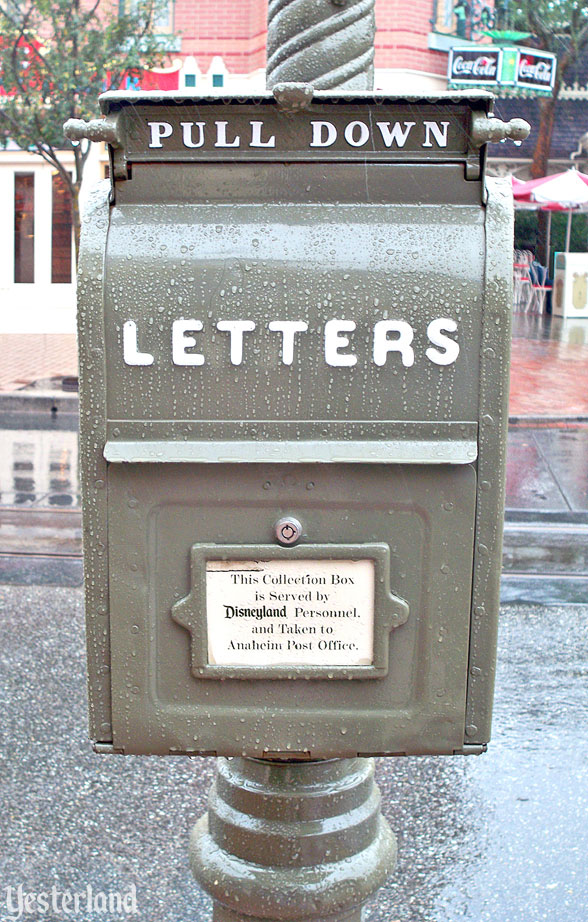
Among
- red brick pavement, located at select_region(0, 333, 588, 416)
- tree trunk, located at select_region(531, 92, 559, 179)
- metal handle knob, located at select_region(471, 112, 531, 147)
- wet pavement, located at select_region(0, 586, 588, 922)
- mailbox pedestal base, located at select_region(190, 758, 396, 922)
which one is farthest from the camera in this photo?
tree trunk, located at select_region(531, 92, 559, 179)

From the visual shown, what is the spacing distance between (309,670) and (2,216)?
17494mm

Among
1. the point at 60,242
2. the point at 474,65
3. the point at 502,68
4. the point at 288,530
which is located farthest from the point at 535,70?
the point at 288,530

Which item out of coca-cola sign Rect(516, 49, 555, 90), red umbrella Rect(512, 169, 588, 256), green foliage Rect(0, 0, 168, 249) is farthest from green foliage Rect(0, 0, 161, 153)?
coca-cola sign Rect(516, 49, 555, 90)

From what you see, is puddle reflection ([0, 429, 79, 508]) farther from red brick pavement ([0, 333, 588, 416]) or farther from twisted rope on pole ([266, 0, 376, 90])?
twisted rope on pole ([266, 0, 376, 90])

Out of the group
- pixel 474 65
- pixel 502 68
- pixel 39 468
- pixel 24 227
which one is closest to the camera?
pixel 39 468

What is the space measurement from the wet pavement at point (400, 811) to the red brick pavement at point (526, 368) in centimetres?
694

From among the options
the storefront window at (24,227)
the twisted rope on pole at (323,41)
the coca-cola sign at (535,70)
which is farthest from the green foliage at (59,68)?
the coca-cola sign at (535,70)

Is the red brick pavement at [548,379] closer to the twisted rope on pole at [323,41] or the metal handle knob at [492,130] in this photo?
the twisted rope on pole at [323,41]

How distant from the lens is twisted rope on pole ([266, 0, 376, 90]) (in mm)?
2213

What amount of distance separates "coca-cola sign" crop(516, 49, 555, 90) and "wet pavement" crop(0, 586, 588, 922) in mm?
16885

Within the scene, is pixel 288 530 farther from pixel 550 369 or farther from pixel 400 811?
pixel 550 369

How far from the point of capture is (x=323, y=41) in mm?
2221

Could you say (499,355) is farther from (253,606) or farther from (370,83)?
(370,83)

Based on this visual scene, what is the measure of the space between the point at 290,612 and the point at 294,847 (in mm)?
587
